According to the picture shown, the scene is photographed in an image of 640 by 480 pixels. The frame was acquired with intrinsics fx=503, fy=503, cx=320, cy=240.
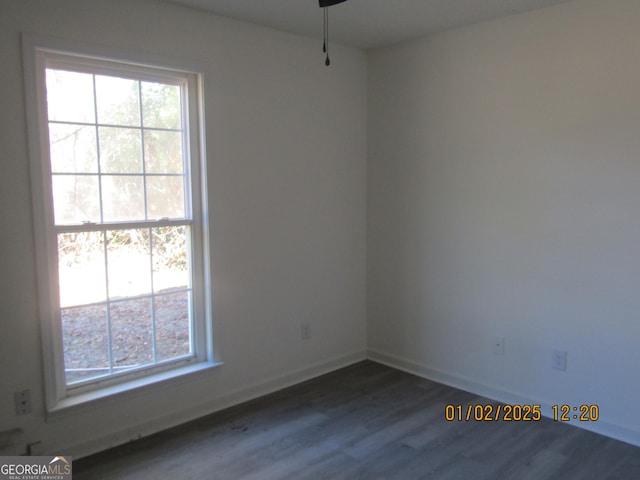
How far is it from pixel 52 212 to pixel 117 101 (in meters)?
0.67

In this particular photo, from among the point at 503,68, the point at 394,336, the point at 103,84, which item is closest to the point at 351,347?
the point at 394,336

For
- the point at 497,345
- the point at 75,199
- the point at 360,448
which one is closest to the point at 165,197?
the point at 75,199

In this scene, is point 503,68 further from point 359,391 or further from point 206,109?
point 359,391

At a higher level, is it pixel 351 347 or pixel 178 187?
pixel 178 187

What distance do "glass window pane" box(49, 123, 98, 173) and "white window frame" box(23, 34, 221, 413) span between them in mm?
49

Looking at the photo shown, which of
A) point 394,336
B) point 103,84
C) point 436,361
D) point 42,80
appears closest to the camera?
point 42,80

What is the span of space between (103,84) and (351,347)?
2517 mm

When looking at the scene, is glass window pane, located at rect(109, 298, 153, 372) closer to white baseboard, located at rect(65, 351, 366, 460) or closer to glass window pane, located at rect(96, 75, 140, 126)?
white baseboard, located at rect(65, 351, 366, 460)

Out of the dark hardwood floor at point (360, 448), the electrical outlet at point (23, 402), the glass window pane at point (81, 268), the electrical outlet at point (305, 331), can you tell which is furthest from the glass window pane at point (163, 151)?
the dark hardwood floor at point (360, 448)

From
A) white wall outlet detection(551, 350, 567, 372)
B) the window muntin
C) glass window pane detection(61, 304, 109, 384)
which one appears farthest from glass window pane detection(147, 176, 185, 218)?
white wall outlet detection(551, 350, 567, 372)

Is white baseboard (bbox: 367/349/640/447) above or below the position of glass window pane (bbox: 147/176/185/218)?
below

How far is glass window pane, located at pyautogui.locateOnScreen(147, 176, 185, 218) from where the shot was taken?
9.22ft

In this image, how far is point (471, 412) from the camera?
304 centimetres

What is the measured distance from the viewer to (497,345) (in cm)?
320
